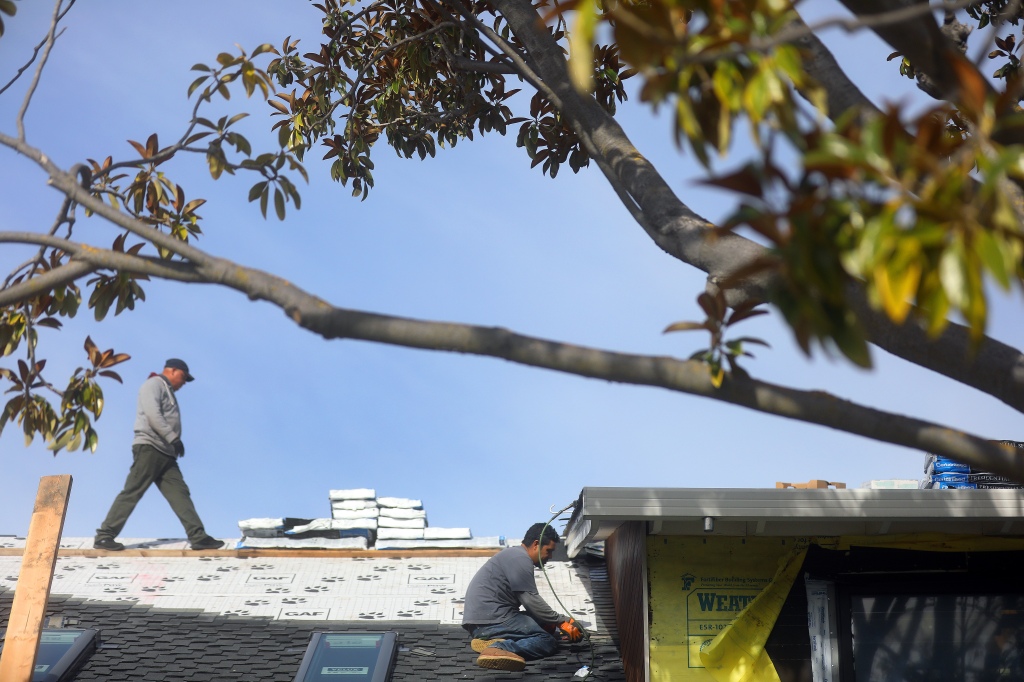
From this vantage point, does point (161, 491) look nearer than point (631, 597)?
No

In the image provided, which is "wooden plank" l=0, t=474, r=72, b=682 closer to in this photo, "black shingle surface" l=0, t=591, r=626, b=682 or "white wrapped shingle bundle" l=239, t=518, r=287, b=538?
"black shingle surface" l=0, t=591, r=626, b=682

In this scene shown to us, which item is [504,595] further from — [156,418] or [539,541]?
[156,418]

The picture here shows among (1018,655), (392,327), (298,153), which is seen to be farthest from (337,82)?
(1018,655)

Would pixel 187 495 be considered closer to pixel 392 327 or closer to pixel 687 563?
pixel 687 563

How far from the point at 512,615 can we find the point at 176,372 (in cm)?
527

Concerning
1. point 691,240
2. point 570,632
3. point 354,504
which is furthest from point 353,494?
point 691,240

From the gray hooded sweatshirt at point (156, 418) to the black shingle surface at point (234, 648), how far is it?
217cm

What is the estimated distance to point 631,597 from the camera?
877cm

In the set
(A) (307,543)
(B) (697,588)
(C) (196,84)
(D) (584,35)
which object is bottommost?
(B) (697,588)

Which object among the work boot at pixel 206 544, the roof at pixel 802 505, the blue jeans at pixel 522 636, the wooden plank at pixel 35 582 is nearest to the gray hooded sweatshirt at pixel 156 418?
the work boot at pixel 206 544

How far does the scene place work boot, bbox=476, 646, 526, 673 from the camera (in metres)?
8.62

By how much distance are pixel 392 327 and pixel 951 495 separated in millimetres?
5659

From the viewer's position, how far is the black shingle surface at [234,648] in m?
8.57

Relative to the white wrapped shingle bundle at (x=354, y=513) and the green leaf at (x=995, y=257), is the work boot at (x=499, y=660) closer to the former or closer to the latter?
the white wrapped shingle bundle at (x=354, y=513)
